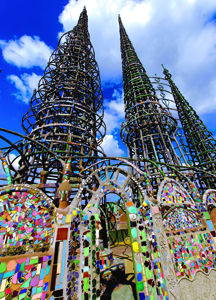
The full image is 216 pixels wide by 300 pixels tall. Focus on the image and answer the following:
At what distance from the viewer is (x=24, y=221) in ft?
11.1

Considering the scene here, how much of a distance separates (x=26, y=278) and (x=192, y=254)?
544 centimetres

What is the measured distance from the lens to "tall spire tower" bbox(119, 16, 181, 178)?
16703mm

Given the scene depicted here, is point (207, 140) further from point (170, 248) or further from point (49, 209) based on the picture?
point (49, 209)

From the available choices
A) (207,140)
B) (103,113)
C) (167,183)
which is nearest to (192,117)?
(207,140)

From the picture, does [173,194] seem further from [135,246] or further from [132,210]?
[135,246]

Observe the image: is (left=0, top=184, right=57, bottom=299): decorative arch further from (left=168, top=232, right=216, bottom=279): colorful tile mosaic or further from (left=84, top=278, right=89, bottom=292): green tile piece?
(left=168, top=232, right=216, bottom=279): colorful tile mosaic

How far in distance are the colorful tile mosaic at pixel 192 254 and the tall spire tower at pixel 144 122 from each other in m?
9.13

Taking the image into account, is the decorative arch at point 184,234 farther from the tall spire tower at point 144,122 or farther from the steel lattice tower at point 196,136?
the steel lattice tower at point 196,136

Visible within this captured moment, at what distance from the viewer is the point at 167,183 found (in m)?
5.63

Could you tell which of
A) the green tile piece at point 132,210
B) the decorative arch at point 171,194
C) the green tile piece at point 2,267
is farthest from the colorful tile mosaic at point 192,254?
the green tile piece at point 2,267

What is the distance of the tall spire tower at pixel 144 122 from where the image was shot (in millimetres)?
16703

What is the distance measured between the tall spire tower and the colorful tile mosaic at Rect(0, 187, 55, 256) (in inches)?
490

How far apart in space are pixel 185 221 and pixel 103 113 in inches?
570

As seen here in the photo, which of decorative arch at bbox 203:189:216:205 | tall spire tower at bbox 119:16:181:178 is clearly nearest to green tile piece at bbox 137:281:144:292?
decorative arch at bbox 203:189:216:205
